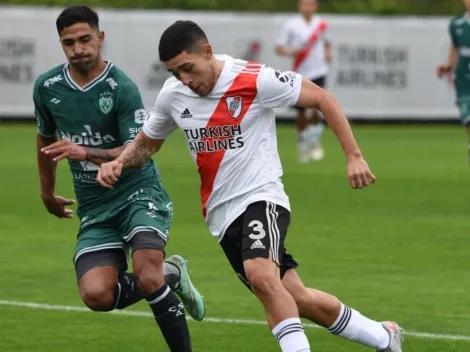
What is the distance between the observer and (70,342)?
8.27 m

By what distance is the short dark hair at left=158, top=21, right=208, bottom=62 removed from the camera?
22.5ft

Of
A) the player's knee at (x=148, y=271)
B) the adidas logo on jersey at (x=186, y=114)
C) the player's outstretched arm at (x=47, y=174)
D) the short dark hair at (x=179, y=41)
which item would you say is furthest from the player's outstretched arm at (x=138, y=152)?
the player's outstretched arm at (x=47, y=174)

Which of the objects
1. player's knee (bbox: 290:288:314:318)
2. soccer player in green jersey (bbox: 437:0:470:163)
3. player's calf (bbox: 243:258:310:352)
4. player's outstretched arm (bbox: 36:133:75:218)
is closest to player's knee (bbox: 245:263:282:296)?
player's calf (bbox: 243:258:310:352)

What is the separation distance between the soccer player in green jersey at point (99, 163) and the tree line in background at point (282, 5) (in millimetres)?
20810

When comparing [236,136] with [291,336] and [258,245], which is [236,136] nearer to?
[258,245]

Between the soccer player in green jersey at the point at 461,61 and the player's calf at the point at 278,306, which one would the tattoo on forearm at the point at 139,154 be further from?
the soccer player in green jersey at the point at 461,61

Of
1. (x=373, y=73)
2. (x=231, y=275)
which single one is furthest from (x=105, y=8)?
(x=231, y=275)

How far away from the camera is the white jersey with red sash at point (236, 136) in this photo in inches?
276

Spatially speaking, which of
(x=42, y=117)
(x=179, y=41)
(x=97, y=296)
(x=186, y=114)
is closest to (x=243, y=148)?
(x=186, y=114)

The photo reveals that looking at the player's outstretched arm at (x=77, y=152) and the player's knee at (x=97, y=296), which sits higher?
the player's outstretched arm at (x=77, y=152)

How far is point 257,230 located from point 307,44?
14.7 meters

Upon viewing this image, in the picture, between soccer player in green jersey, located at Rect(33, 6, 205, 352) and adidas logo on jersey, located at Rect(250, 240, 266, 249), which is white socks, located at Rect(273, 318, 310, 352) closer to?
adidas logo on jersey, located at Rect(250, 240, 266, 249)

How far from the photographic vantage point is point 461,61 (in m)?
17.4

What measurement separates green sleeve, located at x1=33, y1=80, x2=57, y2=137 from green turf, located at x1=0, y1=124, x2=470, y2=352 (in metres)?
1.33
